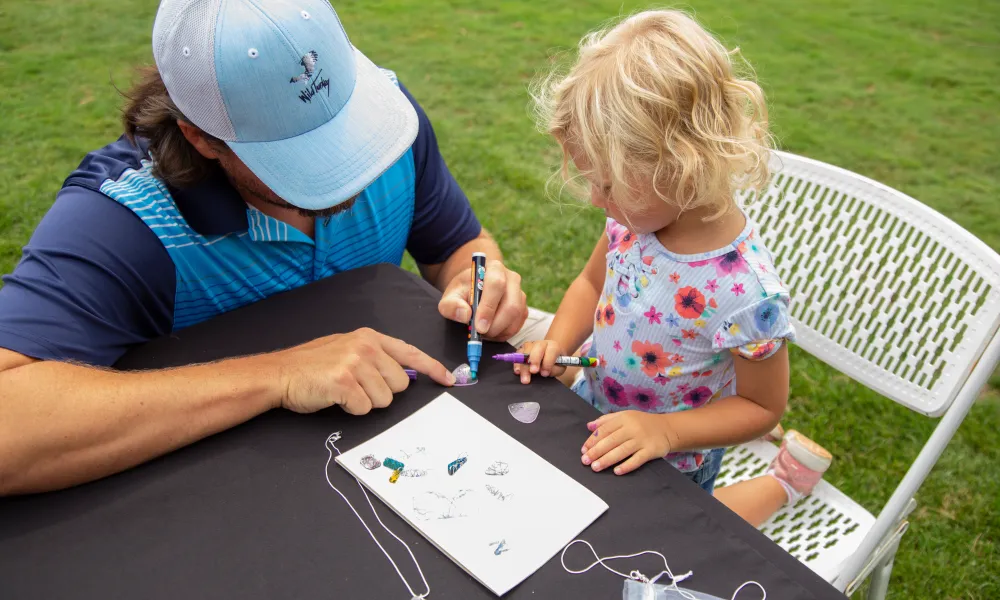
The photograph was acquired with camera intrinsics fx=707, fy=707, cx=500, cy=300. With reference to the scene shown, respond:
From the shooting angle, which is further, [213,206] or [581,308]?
[581,308]

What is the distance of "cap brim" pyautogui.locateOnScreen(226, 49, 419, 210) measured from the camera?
1.24 m

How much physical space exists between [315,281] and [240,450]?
0.50 meters

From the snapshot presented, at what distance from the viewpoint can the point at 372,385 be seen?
1.19 m

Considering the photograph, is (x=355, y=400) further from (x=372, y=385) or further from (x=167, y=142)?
(x=167, y=142)

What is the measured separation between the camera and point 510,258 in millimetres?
3311

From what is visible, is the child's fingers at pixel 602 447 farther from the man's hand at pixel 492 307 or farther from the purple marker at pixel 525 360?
the man's hand at pixel 492 307

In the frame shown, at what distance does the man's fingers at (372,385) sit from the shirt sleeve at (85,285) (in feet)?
1.57

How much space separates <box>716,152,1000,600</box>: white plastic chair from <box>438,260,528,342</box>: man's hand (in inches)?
25.3

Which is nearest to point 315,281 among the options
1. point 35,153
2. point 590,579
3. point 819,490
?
point 590,579

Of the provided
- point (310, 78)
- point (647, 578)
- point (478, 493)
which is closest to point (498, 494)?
point (478, 493)

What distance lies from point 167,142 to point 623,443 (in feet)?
3.35

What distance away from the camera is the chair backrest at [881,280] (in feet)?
4.68

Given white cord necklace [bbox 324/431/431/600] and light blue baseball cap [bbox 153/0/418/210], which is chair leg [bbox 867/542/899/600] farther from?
light blue baseball cap [bbox 153/0/418/210]

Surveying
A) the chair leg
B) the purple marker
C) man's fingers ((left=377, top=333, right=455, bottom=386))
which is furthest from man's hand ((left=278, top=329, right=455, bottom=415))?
the chair leg
